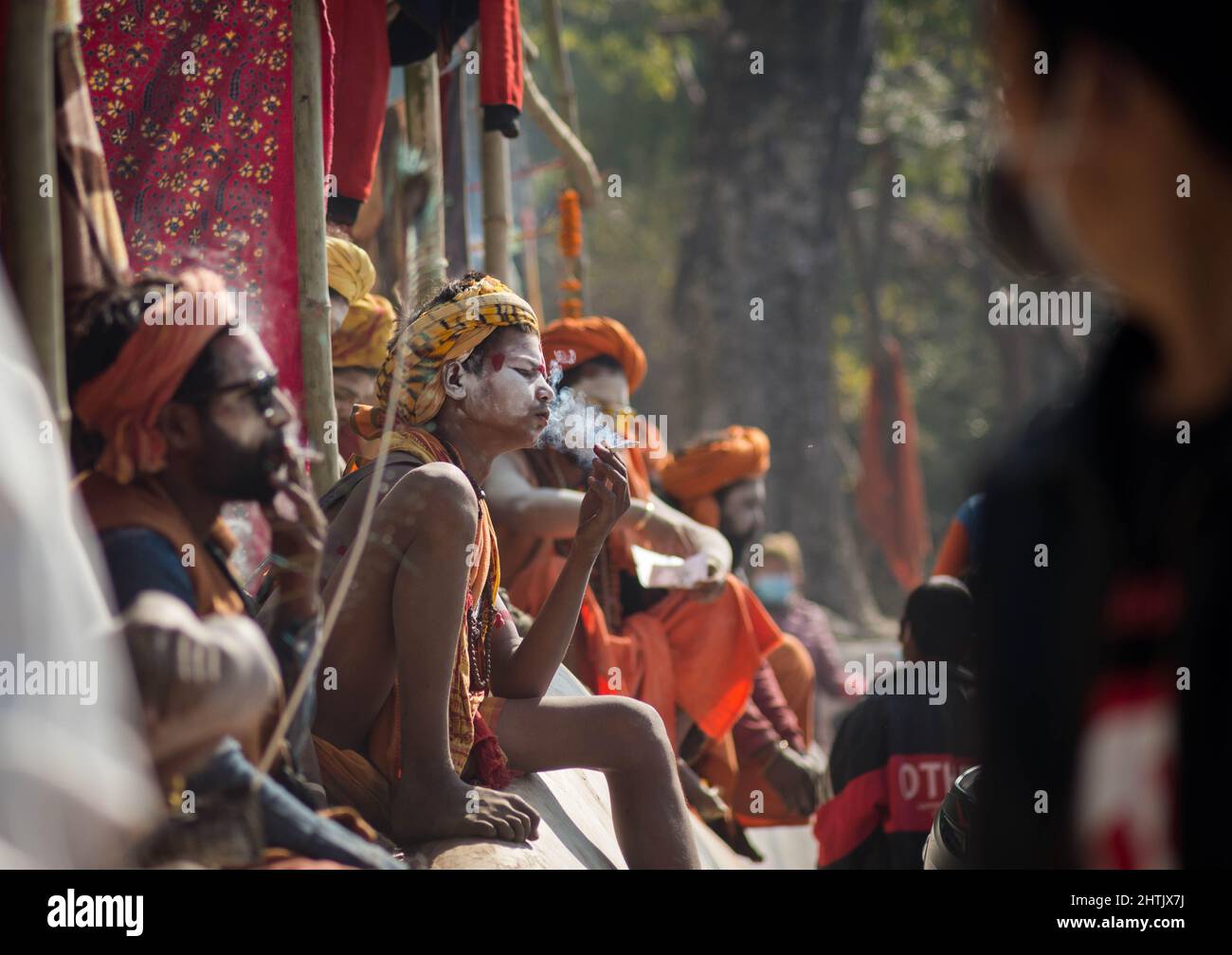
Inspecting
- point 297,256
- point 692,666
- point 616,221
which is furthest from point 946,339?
point 297,256

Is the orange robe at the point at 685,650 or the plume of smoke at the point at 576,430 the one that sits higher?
the plume of smoke at the point at 576,430

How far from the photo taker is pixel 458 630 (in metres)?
2.91

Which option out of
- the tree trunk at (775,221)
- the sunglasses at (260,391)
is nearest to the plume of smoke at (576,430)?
the sunglasses at (260,391)

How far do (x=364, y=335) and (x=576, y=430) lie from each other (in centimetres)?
70

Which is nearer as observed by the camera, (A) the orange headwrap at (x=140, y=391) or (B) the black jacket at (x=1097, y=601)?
(B) the black jacket at (x=1097, y=601)

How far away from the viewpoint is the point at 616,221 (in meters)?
24.3

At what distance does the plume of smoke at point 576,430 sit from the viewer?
432cm

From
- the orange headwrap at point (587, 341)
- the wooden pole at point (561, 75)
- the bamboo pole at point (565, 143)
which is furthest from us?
the wooden pole at point (561, 75)

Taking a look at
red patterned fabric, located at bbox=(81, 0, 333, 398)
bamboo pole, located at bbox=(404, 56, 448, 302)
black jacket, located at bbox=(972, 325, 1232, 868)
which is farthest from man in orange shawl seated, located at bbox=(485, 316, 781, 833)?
black jacket, located at bbox=(972, 325, 1232, 868)

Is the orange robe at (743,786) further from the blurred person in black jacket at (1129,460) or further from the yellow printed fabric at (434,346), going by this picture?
the blurred person in black jacket at (1129,460)

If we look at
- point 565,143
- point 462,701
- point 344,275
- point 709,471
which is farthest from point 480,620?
point 565,143

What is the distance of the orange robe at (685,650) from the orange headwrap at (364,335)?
1.02 meters
